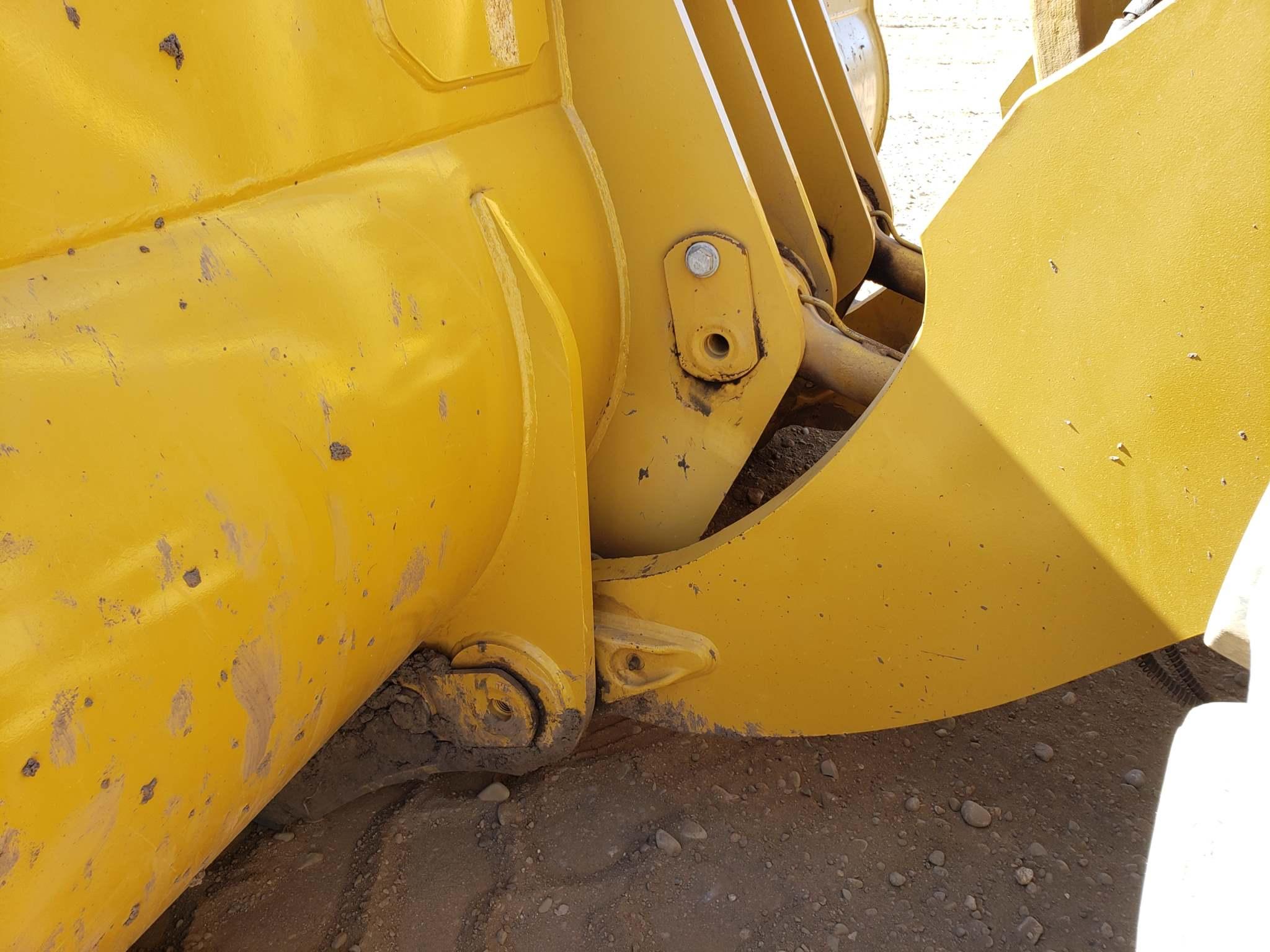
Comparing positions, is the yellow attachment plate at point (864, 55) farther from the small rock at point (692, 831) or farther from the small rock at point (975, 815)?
the small rock at point (692, 831)

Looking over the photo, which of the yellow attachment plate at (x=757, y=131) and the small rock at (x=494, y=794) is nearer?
the yellow attachment plate at (x=757, y=131)

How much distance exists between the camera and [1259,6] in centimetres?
87

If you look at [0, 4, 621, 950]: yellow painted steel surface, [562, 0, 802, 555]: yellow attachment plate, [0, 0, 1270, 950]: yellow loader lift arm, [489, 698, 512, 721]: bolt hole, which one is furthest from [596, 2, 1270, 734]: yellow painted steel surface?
[0, 4, 621, 950]: yellow painted steel surface

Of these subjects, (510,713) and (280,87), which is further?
(510,713)

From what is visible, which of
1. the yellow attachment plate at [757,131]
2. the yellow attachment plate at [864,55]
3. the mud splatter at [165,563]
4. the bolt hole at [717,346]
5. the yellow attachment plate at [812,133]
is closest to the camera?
the mud splatter at [165,563]

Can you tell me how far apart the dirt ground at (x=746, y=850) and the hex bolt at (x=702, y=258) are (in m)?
0.87

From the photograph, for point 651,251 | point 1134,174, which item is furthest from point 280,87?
point 1134,174

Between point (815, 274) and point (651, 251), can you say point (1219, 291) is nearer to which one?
point (651, 251)

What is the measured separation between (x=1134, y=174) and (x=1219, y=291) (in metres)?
0.14

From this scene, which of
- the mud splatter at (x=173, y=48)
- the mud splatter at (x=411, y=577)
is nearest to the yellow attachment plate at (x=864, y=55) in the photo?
the mud splatter at (x=411, y=577)

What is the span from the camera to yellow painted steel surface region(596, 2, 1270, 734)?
93 centimetres

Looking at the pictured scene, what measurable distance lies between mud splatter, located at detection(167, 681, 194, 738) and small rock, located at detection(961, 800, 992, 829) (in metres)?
1.27

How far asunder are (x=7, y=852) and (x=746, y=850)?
1.14 metres

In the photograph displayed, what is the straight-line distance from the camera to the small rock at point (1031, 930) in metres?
1.44
